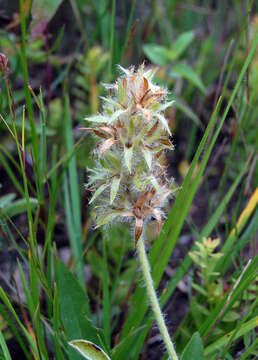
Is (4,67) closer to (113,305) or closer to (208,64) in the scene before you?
(113,305)

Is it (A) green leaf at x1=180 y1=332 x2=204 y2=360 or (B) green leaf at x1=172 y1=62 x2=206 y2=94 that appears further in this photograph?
(B) green leaf at x1=172 y1=62 x2=206 y2=94

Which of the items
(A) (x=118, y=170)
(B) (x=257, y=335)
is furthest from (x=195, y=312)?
(A) (x=118, y=170)

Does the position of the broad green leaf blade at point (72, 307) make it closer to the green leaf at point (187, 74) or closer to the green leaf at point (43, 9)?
the green leaf at point (43, 9)

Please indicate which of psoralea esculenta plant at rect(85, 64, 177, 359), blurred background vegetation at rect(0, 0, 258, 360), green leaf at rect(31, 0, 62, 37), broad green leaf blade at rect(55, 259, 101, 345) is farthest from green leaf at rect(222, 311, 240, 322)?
green leaf at rect(31, 0, 62, 37)

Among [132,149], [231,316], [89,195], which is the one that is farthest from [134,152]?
[89,195]

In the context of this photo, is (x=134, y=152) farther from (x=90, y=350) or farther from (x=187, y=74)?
(x=187, y=74)

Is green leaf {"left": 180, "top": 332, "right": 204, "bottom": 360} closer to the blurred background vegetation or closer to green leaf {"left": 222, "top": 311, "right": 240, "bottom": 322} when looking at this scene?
the blurred background vegetation

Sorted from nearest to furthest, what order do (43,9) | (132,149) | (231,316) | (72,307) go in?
(132,149), (72,307), (231,316), (43,9)
